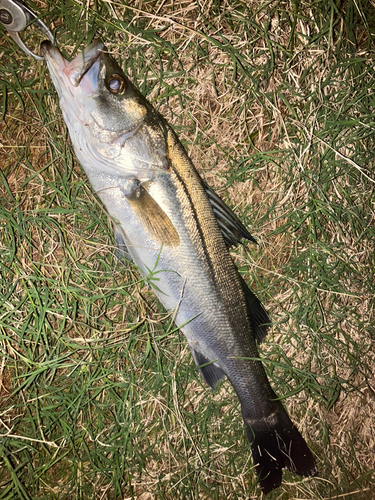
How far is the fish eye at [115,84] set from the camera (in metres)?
2.06

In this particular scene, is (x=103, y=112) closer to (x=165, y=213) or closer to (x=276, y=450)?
(x=165, y=213)

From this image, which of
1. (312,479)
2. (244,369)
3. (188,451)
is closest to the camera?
(244,369)

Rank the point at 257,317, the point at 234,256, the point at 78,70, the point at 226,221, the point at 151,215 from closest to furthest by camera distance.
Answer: the point at 78,70 → the point at 151,215 → the point at 226,221 → the point at 257,317 → the point at 234,256

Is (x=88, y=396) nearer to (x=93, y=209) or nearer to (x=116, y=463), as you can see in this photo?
(x=116, y=463)

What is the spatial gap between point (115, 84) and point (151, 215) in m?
0.82

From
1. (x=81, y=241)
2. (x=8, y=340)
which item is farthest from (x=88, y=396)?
(x=81, y=241)

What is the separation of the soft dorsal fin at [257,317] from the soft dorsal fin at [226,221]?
1.17 ft

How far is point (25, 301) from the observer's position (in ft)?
8.25

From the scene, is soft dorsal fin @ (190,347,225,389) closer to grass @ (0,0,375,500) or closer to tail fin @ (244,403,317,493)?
grass @ (0,0,375,500)

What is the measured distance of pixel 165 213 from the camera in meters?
2.15

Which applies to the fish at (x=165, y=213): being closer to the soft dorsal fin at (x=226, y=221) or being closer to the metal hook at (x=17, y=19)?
the soft dorsal fin at (x=226, y=221)

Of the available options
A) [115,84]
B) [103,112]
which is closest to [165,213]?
[103,112]

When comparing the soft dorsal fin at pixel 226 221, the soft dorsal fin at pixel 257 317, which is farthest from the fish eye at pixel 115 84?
the soft dorsal fin at pixel 257 317

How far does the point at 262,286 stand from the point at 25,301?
6.16 ft
